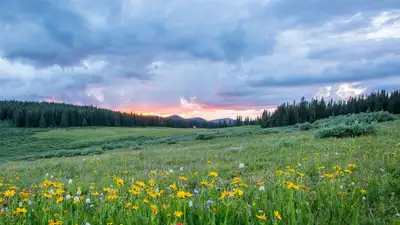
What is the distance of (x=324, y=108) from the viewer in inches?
3861

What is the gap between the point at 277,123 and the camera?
3583 inches

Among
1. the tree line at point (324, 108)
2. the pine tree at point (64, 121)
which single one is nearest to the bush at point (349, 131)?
the tree line at point (324, 108)

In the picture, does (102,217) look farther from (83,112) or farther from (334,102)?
(83,112)

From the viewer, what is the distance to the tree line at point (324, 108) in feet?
298

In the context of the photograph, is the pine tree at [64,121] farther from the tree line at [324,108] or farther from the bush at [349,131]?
the bush at [349,131]

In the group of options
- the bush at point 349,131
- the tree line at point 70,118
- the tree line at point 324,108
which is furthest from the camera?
the tree line at point 70,118

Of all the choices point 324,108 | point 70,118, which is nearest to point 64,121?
point 70,118

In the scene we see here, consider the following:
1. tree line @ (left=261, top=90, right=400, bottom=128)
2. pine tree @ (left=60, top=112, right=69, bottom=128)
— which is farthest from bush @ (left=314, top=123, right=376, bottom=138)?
pine tree @ (left=60, top=112, right=69, bottom=128)

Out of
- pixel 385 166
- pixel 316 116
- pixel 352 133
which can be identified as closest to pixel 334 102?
pixel 316 116

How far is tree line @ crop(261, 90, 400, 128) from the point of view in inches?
3580

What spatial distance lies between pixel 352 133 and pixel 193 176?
11644mm

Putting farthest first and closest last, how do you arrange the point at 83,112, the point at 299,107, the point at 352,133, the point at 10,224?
the point at 83,112
the point at 299,107
the point at 352,133
the point at 10,224

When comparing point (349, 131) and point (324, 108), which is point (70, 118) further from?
point (349, 131)

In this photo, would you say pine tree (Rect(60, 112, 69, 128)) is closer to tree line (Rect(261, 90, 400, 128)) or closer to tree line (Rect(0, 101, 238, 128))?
tree line (Rect(0, 101, 238, 128))
